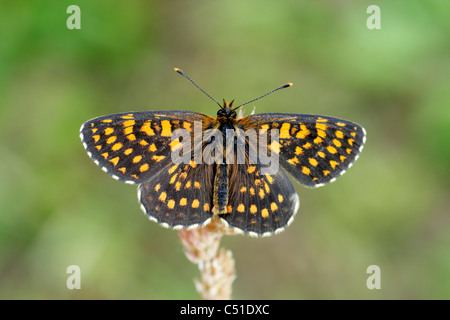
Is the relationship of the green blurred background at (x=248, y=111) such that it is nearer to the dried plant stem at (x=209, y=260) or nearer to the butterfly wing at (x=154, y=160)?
the dried plant stem at (x=209, y=260)

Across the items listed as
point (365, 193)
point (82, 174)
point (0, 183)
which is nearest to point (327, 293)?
point (365, 193)

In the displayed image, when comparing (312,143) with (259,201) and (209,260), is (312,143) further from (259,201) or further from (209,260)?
(209,260)

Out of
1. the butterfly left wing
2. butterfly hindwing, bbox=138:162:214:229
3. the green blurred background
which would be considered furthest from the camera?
the green blurred background

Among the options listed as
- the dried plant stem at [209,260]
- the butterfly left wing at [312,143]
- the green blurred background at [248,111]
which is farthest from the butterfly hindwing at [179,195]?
the green blurred background at [248,111]

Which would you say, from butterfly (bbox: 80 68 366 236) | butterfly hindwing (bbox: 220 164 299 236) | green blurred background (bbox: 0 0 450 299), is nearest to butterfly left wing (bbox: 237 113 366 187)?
butterfly (bbox: 80 68 366 236)

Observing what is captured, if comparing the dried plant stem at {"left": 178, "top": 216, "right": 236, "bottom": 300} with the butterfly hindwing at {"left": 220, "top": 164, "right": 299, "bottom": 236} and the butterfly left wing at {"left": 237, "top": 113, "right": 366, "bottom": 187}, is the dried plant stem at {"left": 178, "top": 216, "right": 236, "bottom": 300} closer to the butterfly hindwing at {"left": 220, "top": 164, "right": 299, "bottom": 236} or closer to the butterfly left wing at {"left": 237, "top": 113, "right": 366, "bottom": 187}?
the butterfly hindwing at {"left": 220, "top": 164, "right": 299, "bottom": 236}

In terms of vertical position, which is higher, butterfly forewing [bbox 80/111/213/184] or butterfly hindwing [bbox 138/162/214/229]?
butterfly forewing [bbox 80/111/213/184]
